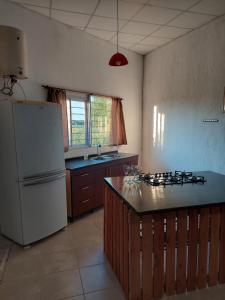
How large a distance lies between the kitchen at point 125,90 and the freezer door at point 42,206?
0.17 metres

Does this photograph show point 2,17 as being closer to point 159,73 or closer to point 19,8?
point 19,8

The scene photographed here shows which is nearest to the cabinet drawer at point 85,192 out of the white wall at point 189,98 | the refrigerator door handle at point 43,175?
the refrigerator door handle at point 43,175

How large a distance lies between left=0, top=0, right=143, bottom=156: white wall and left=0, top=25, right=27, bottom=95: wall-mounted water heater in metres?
0.44

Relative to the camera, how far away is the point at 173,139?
4.28m

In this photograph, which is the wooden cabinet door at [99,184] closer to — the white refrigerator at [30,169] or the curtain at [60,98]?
the curtain at [60,98]

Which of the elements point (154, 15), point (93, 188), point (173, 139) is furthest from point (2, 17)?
point (173, 139)

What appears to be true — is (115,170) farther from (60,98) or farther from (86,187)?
(60,98)

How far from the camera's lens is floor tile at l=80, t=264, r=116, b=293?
208cm

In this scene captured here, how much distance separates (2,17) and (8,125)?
147 centimetres

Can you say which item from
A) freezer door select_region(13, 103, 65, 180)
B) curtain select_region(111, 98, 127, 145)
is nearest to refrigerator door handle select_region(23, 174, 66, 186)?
freezer door select_region(13, 103, 65, 180)

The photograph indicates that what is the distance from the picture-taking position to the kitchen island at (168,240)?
1.77m

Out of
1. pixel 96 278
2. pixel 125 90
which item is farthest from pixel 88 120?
pixel 96 278

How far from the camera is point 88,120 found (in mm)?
4262

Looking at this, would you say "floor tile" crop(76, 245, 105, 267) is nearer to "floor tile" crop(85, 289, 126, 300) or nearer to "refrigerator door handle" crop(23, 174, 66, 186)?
"floor tile" crop(85, 289, 126, 300)
